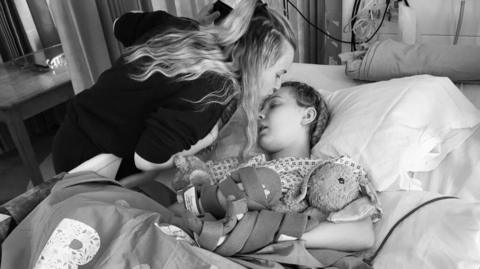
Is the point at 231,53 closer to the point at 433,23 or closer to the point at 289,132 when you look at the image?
the point at 289,132

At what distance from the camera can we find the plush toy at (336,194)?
2.85ft

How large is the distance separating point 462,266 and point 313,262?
0.26 metres

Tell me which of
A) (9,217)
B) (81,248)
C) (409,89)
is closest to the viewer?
(81,248)

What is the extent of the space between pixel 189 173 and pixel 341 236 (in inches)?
15.8

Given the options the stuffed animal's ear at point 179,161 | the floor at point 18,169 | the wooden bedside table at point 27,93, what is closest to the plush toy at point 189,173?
the stuffed animal's ear at point 179,161

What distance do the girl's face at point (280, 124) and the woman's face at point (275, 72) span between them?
0.17 ft

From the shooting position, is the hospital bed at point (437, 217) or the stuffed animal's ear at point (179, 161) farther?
the stuffed animal's ear at point (179, 161)

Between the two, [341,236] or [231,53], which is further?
[231,53]

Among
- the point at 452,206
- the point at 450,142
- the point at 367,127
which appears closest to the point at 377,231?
the point at 452,206

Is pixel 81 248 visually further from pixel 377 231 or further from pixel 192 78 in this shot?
pixel 377 231

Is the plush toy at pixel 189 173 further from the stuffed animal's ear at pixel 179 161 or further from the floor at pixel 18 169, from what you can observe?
the floor at pixel 18 169

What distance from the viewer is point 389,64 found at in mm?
1463

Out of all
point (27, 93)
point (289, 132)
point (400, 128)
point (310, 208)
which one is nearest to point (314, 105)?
point (289, 132)

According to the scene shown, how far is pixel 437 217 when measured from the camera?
0.82 m
